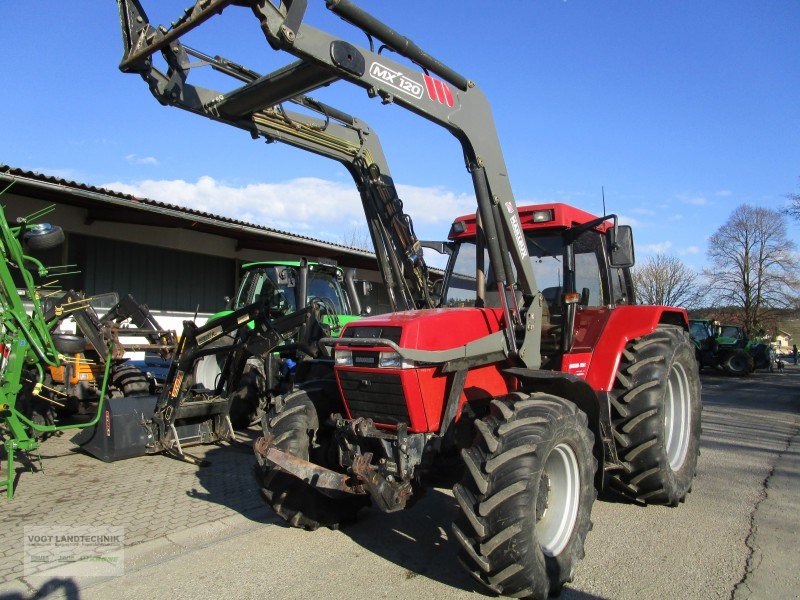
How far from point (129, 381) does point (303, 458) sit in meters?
4.94

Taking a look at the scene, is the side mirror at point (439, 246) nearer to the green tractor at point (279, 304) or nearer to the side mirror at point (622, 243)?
the side mirror at point (622, 243)

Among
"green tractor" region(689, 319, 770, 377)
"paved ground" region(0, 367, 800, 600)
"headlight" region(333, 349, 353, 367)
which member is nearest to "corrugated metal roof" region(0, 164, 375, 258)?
"paved ground" region(0, 367, 800, 600)

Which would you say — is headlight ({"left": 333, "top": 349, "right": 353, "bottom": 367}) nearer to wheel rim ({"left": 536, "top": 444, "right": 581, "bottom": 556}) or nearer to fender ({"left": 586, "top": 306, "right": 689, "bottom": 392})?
wheel rim ({"left": 536, "top": 444, "right": 581, "bottom": 556})

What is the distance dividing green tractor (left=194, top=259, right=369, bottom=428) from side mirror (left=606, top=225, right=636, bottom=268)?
355cm

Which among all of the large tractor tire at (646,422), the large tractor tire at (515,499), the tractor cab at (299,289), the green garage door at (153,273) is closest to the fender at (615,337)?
the large tractor tire at (646,422)

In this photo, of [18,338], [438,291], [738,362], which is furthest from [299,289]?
[738,362]

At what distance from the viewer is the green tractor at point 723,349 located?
2256cm

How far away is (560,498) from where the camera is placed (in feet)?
12.2

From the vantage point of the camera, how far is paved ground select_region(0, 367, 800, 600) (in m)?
3.48

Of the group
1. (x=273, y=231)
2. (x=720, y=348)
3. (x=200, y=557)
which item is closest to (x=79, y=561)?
(x=200, y=557)

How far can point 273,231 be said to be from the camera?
12992 mm

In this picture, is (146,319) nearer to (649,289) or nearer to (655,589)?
(655,589)

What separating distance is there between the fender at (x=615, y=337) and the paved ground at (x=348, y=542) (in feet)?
3.60

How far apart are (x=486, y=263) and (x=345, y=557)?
2555 mm
